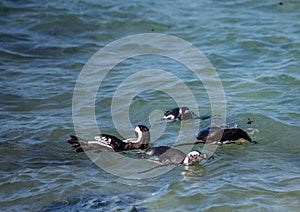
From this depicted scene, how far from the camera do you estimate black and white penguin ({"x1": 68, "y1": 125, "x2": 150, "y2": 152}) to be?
8.37 meters

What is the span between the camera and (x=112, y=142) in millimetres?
8336

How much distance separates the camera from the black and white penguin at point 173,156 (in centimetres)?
772

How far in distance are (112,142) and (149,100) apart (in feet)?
7.60

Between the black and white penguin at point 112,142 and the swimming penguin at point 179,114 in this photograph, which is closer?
the black and white penguin at point 112,142

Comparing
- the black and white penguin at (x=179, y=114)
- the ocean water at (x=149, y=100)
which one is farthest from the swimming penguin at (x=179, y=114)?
the ocean water at (x=149, y=100)

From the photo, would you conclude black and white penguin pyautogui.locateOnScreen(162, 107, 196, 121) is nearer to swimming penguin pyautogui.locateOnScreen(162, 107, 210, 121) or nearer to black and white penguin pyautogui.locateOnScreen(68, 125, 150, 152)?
swimming penguin pyautogui.locateOnScreen(162, 107, 210, 121)

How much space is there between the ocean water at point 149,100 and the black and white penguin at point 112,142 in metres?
0.15

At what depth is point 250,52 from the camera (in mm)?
12781

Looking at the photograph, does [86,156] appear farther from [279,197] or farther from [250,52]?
[250,52]

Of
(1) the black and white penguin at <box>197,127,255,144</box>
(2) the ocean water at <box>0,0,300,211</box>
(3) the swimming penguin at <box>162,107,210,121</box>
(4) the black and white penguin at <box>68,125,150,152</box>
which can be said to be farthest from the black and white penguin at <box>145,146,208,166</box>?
(3) the swimming penguin at <box>162,107,210,121</box>

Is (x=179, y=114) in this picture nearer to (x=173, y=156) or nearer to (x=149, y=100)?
(x=149, y=100)

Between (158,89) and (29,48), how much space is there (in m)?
3.97

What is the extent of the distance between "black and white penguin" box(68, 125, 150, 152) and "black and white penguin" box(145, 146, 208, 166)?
38cm

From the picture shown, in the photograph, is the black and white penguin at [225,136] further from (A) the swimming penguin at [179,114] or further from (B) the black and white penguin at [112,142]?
(A) the swimming penguin at [179,114]
